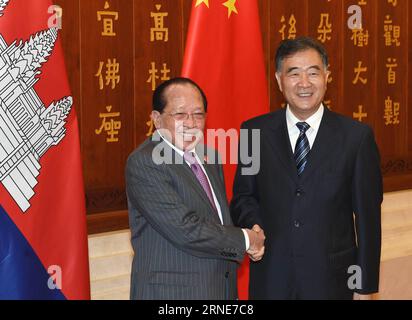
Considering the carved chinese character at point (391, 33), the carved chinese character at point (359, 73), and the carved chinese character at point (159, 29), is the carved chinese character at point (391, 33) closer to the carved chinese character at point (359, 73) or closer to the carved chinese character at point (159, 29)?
the carved chinese character at point (359, 73)

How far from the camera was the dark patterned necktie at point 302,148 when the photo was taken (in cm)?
237

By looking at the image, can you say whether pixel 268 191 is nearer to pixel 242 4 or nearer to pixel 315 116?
pixel 315 116

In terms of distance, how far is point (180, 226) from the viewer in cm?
211

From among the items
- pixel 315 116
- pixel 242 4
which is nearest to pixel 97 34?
pixel 242 4

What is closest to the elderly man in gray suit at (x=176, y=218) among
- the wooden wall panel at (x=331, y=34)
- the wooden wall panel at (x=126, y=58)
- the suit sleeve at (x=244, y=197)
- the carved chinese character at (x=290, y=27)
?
the suit sleeve at (x=244, y=197)

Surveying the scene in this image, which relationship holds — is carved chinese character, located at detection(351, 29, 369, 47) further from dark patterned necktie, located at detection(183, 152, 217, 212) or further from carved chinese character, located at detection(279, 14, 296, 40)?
dark patterned necktie, located at detection(183, 152, 217, 212)

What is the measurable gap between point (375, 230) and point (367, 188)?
0.49ft

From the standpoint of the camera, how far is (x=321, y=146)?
92.5 inches

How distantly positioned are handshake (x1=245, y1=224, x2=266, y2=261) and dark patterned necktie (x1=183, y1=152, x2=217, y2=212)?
0.50 ft

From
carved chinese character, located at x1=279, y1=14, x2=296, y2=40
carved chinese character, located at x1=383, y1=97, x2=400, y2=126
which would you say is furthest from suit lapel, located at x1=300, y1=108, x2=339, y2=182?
carved chinese character, located at x1=383, y1=97, x2=400, y2=126

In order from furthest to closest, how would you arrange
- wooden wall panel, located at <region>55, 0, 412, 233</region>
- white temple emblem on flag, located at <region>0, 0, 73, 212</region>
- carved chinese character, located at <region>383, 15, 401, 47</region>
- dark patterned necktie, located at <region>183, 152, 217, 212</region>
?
carved chinese character, located at <region>383, 15, 401, 47</region> < wooden wall panel, located at <region>55, 0, 412, 233</region> < white temple emblem on flag, located at <region>0, 0, 73, 212</region> < dark patterned necktie, located at <region>183, 152, 217, 212</region>

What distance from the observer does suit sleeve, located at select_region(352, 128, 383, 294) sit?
2.31m

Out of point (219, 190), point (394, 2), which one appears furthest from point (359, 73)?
point (219, 190)

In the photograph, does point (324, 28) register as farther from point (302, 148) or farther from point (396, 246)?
point (302, 148)
